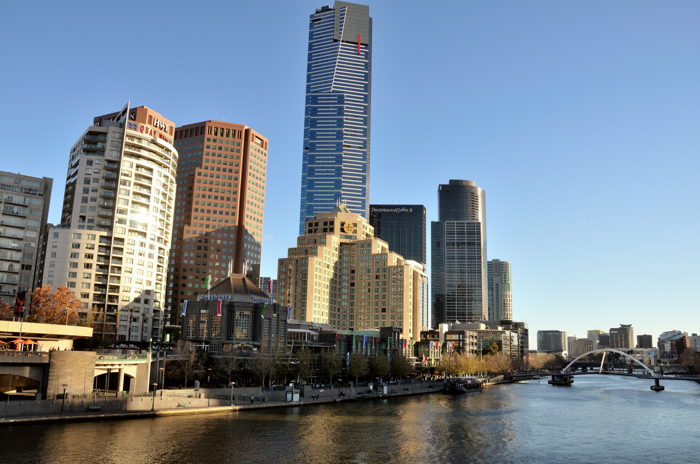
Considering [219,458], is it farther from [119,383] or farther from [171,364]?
[171,364]

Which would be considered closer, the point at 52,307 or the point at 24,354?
the point at 24,354

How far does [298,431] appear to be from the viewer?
88438 millimetres

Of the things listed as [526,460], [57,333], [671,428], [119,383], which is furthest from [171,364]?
[671,428]

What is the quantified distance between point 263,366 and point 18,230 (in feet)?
314

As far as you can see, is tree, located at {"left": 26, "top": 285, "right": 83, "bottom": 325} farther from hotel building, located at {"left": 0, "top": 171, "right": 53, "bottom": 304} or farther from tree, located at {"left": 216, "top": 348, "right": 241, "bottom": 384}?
tree, located at {"left": 216, "top": 348, "right": 241, "bottom": 384}

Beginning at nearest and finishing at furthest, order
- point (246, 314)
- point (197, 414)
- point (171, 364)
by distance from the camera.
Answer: point (197, 414)
point (171, 364)
point (246, 314)

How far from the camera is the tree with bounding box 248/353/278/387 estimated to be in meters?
130

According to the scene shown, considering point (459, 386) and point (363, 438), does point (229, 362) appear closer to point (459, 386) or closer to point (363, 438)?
point (363, 438)

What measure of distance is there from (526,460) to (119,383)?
76347mm

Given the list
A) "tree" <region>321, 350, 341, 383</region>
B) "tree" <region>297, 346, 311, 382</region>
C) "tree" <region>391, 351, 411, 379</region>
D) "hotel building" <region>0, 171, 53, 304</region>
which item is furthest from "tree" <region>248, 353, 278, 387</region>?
"hotel building" <region>0, 171, 53, 304</region>

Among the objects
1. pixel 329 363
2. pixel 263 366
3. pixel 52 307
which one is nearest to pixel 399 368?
pixel 329 363

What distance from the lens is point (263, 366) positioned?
130 m

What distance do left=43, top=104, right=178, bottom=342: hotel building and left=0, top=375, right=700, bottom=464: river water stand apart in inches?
3215

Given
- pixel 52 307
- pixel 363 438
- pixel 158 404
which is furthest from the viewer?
pixel 52 307
